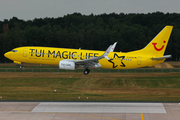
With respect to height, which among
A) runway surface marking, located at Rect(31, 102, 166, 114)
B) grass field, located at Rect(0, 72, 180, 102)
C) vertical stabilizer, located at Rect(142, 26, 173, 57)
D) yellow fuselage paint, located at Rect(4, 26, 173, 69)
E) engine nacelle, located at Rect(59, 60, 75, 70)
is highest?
vertical stabilizer, located at Rect(142, 26, 173, 57)

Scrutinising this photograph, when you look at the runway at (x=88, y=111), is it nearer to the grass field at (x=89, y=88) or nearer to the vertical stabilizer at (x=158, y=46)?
the grass field at (x=89, y=88)

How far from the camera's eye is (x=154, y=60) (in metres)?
55.8

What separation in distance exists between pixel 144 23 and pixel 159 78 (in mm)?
95472

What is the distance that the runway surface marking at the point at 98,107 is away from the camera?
3406 centimetres

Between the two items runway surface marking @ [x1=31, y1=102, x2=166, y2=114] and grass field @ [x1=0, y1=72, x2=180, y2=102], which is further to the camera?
grass field @ [x1=0, y1=72, x2=180, y2=102]

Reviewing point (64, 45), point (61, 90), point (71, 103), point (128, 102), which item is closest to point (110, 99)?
point (128, 102)

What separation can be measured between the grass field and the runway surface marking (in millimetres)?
A: 3661

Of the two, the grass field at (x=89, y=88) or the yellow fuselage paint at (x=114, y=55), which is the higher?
the yellow fuselage paint at (x=114, y=55)

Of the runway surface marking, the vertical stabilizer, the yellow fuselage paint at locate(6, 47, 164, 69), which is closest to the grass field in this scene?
the yellow fuselage paint at locate(6, 47, 164, 69)

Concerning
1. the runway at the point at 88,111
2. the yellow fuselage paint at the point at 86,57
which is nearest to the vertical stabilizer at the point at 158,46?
the yellow fuselage paint at the point at 86,57

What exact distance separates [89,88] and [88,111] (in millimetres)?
16622

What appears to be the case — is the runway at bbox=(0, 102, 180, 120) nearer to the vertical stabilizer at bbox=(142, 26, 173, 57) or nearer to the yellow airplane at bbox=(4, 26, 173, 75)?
the yellow airplane at bbox=(4, 26, 173, 75)

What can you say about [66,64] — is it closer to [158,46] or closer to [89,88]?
[89,88]

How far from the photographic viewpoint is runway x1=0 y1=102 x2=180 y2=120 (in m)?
31.4
